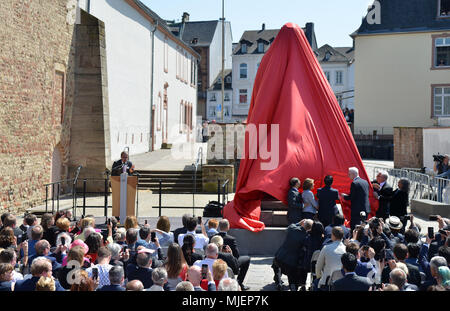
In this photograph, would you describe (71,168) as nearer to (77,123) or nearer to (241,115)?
(77,123)

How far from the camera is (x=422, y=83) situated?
35.5 m

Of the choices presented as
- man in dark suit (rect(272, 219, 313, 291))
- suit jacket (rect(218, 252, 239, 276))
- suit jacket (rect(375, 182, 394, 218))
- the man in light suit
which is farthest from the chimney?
the man in light suit

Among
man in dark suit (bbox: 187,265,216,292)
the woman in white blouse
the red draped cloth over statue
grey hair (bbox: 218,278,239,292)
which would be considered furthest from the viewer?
the red draped cloth over statue

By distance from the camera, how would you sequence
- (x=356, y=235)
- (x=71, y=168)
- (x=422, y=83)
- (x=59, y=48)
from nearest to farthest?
1. (x=356, y=235)
2. (x=59, y=48)
3. (x=71, y=168)
4. (x=422, y=83)

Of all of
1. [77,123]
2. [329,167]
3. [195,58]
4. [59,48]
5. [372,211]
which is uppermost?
[195,58]

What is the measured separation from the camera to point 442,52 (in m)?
35.3

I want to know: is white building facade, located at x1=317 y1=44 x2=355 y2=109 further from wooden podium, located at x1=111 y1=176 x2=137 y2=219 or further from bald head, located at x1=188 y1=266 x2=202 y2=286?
bald head, located at x1=188 y1=266 x2=202 y2=286

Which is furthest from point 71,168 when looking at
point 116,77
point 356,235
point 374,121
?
point 374,121

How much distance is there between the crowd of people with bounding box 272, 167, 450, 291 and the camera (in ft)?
18.4

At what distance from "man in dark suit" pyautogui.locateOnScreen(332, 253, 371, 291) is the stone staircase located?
47.6 feet

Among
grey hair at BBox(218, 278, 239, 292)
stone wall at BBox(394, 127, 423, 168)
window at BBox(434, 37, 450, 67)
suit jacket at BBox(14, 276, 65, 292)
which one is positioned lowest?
suit jacket at BBox(14, 276, 65, 292)

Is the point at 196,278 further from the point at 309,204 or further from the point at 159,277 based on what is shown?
the point at 309,204

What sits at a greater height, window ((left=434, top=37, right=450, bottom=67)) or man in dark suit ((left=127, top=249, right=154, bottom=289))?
window ((left=434, top=37, right=450, bottom=67))

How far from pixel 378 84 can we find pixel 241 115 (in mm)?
28574
